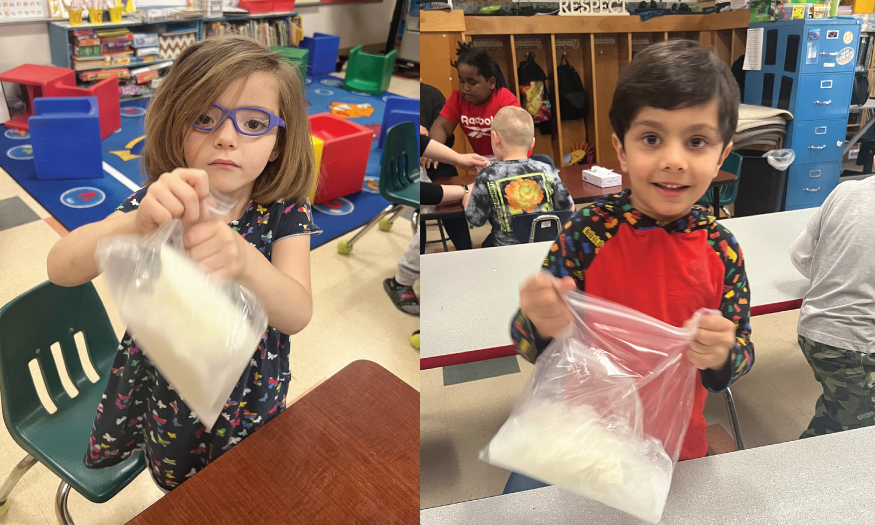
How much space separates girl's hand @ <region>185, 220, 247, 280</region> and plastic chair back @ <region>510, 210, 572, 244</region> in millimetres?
226

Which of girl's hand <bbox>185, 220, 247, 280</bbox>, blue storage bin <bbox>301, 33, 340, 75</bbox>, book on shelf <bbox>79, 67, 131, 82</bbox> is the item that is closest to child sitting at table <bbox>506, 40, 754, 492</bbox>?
girl's hand <bbox>185, 220, 247, 280</bbox>

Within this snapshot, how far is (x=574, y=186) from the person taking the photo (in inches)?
16.4

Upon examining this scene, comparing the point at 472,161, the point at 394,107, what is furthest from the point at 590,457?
the point at 394,107

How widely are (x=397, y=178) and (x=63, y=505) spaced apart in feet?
1.55

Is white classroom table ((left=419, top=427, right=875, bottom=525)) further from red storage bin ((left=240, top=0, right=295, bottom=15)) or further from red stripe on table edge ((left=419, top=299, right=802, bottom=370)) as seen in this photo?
red storage bin ((left=240, top=0, right=295, bottom=15))

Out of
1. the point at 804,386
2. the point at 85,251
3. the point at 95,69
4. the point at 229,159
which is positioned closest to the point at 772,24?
the point at 804,386

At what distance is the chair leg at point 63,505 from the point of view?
0.46m

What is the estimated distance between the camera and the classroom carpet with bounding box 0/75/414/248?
471 millimetres

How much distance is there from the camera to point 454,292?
456 millimetres

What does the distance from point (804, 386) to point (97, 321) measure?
0.69 m

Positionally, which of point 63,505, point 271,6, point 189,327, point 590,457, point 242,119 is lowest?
point 63,505

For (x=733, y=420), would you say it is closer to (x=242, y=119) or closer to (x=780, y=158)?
(x=780, y=158)

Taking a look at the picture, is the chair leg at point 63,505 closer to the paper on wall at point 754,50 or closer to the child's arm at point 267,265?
the child's arm at point 267,265

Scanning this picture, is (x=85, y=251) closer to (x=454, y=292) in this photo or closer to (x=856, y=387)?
(x=454, y=292)
